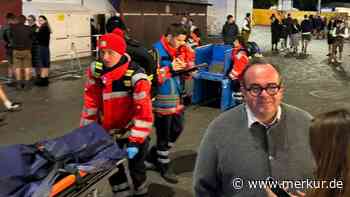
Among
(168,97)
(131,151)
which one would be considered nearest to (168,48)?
(168,97)

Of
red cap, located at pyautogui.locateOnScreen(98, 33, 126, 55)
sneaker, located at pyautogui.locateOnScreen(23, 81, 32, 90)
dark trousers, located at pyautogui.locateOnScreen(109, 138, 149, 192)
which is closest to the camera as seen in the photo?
red cap, located at pyautogui.locateOnScreen(98, 33, 126, 55)

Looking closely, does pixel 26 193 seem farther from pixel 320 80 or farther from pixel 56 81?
pixel 320 80

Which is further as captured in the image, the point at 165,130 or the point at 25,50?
the point at 25,50

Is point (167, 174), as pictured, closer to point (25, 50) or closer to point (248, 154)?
point (248, 154)

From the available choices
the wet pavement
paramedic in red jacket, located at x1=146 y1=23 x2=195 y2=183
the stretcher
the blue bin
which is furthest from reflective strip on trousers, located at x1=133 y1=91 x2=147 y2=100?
the blue bin

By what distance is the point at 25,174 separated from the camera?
10.1ft

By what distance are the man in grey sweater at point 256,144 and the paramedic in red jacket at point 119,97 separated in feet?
5.27

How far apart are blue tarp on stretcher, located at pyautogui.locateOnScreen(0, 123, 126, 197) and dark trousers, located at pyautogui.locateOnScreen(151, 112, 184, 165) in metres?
1.86

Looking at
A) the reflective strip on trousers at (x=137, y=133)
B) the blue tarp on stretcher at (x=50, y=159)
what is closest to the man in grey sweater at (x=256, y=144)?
Result: the blue tarp on stretcher at (x=50, y=159)

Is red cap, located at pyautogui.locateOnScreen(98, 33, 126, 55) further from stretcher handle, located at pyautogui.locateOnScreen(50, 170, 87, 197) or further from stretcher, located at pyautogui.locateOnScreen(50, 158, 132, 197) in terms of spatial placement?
stretcher handle, located at pyautogui.locateOnScreen(50, 170, 87, 197)

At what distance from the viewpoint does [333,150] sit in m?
1.81

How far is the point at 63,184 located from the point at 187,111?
6838mm

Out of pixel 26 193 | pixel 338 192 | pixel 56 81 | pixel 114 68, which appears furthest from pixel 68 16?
pixel 338 192

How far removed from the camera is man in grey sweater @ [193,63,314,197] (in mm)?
2389
